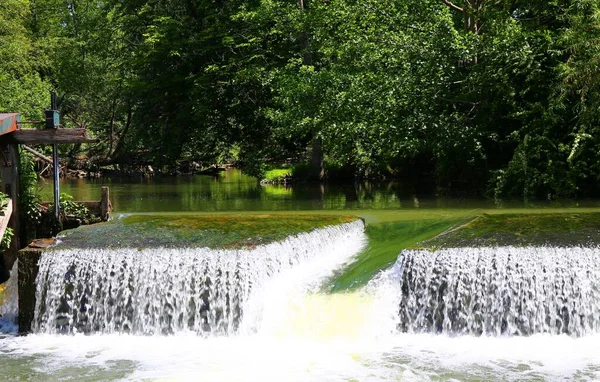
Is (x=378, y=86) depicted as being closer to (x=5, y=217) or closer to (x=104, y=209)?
(x=104, y=209)

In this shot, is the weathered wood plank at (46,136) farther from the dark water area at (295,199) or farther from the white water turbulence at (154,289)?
the white water turbulence at (154,289)

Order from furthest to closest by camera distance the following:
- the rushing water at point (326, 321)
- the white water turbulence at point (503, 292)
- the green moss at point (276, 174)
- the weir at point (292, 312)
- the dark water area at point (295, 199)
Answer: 1. the green moss at point (276, 174)
2. the dark water area at point (295, 199)
3. the white water turbulence at point (503, 292)
4. the weir at point (292, 312)
5. the rushing water at point (326, 321)

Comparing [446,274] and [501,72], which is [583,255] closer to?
[446,274]

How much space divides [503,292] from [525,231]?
214cm

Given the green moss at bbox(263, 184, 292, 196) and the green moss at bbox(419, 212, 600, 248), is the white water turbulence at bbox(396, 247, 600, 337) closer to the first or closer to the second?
the green moss at bbox(419, 212, 600, 248)

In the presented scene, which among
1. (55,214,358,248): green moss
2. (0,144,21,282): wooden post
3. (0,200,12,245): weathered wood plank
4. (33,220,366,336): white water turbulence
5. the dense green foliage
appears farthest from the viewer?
the dense green foliage

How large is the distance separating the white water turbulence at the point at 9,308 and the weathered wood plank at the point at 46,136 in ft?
9.15

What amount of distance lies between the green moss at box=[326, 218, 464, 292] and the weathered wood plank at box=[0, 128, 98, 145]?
17.9ft

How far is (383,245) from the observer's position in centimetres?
1342

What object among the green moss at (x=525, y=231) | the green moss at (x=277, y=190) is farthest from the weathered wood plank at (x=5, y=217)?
the green moss at (x=277, y=190)

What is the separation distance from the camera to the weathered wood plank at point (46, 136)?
1358 cm

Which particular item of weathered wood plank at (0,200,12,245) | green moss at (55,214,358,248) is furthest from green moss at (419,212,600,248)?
weathered wood plank at (0,200,12,245)

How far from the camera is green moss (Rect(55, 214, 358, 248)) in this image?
12.0 m

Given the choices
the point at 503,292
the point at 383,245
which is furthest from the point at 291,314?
the point at 383,245
